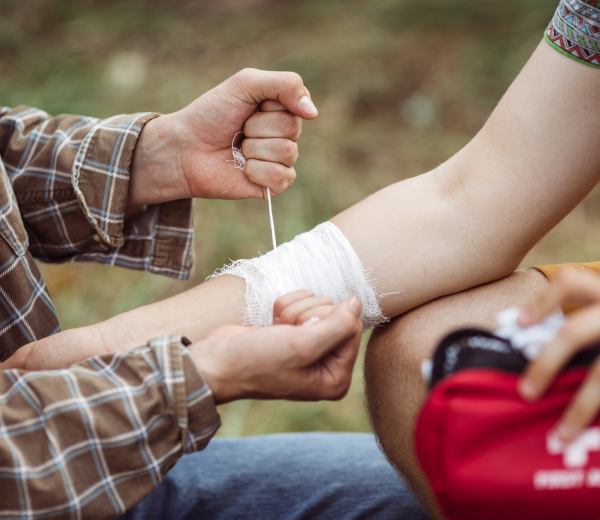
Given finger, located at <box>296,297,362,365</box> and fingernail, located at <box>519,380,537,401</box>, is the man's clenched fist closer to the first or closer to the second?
finger, located at <box>296,297,362,365</box>

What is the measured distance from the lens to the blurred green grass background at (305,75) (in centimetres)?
183

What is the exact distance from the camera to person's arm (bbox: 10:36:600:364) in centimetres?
66

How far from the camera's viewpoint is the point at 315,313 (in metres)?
0.60

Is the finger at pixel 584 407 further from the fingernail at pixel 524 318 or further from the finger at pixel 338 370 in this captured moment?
the finger at pixel 338 370

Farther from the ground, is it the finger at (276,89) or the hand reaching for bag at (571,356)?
the finger at (276,89)

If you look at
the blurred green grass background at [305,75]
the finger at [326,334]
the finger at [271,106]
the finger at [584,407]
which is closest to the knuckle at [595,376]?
the finger at [584,407]

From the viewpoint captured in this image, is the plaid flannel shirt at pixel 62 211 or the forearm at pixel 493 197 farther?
the plaid flannel shirt at pixel 62 211

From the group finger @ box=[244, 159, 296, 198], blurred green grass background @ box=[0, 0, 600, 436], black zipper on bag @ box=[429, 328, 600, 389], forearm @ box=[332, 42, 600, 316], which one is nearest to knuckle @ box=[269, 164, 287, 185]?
finger @ box=[244, 159, 296, 198]

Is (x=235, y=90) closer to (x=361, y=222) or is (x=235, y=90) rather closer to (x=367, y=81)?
(x=361, y=222)

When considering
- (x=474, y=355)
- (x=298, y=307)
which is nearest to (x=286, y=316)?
(x=298, y=307)

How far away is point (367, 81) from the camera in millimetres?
2334

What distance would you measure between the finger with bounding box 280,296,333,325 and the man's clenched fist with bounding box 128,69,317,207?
0.88 feet

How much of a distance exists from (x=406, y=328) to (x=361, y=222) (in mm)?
162

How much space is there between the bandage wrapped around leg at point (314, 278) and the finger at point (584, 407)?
378 millimetres
